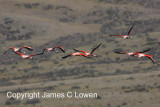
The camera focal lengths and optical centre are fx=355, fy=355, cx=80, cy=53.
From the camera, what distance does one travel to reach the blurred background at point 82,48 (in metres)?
56.1

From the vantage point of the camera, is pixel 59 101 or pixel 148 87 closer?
pixel 59 101

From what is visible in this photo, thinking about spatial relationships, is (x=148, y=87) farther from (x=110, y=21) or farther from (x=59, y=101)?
(x=110, y=21)

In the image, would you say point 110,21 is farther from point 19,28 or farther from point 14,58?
point 14,58

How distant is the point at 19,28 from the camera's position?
422 feet

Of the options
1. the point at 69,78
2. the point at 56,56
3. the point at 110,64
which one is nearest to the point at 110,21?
the point at 56,56

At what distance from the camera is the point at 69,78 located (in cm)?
7400

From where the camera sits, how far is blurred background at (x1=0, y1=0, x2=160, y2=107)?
2208 inches

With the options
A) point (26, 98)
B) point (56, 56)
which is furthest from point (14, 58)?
point (26, 98)

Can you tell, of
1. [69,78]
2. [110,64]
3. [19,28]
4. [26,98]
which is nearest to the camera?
[26,98]

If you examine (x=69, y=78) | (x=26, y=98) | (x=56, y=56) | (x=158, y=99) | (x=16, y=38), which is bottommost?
(x=16, y=38)

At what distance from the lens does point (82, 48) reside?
97688mm

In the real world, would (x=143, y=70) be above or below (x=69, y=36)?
above

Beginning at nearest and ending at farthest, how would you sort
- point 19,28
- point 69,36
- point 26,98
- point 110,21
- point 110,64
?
point 26,98 < point 110,64 < point 69,36 < point 19,28 < point 110,21

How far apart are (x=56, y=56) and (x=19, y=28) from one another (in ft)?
130
